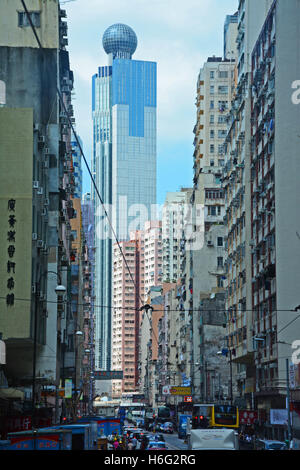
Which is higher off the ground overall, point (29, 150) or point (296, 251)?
point (29, 150)

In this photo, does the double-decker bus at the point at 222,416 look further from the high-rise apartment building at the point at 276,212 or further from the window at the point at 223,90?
the window at the point at 223,90

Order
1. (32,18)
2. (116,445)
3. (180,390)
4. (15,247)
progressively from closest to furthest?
(116,445)
(15,247)
(32,18)
(180,390)

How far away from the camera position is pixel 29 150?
178 feet

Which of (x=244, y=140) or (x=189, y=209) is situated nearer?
(x=244, y=140)

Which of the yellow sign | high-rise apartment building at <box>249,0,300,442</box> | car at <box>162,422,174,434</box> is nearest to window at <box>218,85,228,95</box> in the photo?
the yellow sign

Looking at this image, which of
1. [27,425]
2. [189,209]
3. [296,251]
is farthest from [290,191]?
[189,209]

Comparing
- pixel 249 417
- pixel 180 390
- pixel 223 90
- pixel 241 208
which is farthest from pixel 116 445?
pixel 223 90

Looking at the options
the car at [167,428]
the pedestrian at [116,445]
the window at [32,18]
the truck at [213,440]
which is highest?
the window at [32,18]

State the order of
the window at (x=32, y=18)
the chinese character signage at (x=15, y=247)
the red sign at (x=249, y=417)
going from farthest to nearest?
the red sign at (x=249, y=417) < the window at (x=32, y=18) < the chinese character signage at (x=15, y=247)

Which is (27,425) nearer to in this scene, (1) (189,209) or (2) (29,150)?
(2) (29,150)

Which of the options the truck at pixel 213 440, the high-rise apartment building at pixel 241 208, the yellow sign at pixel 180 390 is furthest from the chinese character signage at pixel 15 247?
the yellow sign at pixel 180 390

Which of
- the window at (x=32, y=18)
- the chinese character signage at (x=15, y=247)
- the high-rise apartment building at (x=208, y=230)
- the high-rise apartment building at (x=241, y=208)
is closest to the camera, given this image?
the chinese character signage at (x=15, y=247)

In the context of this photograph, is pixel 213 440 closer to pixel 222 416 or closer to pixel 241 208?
pixel 222 416
